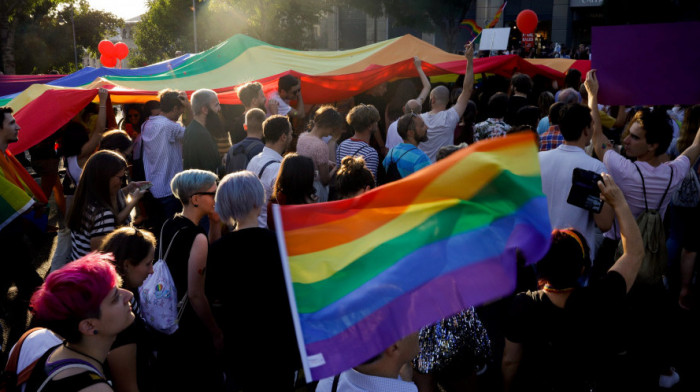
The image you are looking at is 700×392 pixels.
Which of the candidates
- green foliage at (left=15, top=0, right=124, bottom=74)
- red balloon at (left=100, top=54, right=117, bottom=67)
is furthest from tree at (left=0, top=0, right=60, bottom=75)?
red balloon at (left=100, top=54, right=117, bottom=67)

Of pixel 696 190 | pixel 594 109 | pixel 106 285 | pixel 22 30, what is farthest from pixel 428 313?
pixel 22 30

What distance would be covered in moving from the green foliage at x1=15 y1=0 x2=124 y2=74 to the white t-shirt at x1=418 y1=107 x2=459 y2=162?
3176cm

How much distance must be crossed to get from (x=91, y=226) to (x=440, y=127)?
351 cm

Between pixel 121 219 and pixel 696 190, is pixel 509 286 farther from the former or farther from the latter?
pixel 696 190

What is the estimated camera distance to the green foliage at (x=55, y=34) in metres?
35.4

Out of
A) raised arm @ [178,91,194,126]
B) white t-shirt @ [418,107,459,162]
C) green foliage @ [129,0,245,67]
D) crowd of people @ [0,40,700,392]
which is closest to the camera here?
crowd of people @ [0,40,700,392]

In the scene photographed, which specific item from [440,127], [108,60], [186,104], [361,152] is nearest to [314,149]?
[361,152]

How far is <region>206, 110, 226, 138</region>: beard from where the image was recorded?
20.6ft

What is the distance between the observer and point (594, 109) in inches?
163

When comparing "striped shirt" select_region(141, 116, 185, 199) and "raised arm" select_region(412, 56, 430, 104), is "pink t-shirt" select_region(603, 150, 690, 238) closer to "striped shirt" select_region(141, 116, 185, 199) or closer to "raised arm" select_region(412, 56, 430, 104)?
"raised arm" select_region(412, 56, 430, 104)

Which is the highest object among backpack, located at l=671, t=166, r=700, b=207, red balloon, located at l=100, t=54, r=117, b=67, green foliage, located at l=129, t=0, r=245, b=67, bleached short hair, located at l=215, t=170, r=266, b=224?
green foliage, located at l=129, t=0, r=245, b=67

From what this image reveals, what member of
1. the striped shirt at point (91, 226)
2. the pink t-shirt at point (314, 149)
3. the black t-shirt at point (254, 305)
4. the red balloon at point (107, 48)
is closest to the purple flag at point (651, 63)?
the pink t-shirt at point (314, 149)

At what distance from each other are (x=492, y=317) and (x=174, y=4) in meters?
48.9

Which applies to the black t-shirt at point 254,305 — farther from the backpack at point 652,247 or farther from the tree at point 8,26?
the tree at point 8,26
